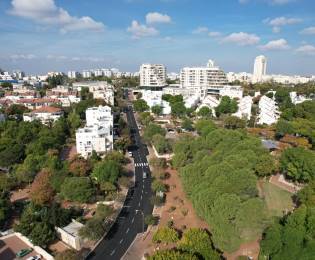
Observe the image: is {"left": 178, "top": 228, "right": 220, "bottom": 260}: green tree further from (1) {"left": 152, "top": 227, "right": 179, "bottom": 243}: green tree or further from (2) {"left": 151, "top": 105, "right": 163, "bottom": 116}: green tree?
(2) {"left": 151, "top": 105, "right": 163, "bottom": 116}: green tree

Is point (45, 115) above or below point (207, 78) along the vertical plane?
below

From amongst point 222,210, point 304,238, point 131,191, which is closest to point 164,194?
point 131,191

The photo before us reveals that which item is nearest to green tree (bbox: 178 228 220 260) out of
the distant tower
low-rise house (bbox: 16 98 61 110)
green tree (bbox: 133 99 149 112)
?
green tree (bbox: 133 99 149 112)

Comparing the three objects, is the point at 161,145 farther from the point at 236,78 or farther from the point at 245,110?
the point at 236,78

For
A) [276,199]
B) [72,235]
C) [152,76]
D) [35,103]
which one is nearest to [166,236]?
[72,235]

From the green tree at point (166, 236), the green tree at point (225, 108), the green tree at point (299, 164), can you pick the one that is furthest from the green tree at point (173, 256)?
the green tree at point (225, 108)

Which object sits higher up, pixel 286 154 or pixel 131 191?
pixel 286 154

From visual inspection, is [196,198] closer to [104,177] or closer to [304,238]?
[304,238]
